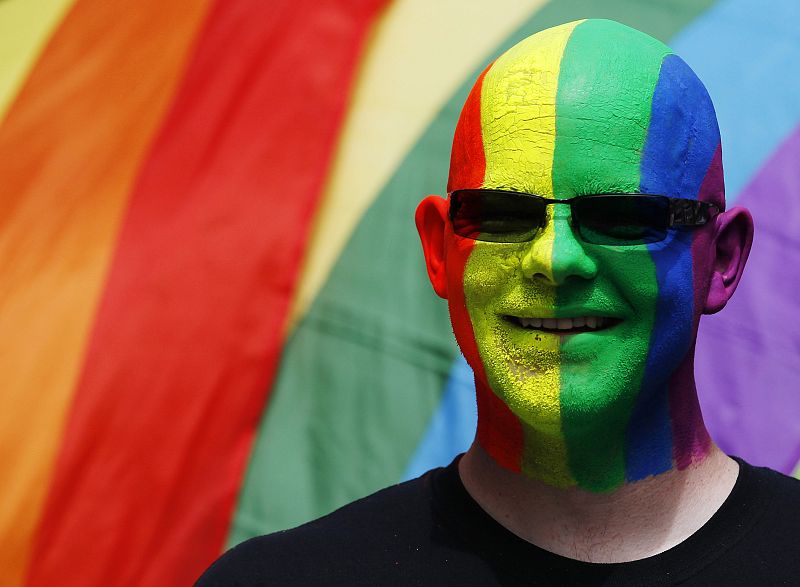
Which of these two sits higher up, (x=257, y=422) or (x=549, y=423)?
(x=549, y=423)

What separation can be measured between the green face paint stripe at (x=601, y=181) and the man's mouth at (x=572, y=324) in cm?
3

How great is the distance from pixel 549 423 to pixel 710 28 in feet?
7.87

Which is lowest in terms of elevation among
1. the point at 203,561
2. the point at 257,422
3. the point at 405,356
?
the point at 203,561

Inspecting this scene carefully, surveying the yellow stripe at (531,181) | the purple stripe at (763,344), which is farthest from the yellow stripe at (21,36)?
the yellow stripe at (531,181)

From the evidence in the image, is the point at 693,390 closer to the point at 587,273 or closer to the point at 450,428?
the point at 587,273

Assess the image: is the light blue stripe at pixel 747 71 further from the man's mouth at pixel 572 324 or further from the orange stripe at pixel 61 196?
the man's mouth at pixel 572 324

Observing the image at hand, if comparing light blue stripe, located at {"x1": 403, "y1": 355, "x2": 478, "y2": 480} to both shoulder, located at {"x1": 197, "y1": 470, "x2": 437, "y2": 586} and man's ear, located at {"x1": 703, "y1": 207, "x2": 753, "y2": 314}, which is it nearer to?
shoulder, located at {"x1": 197, "y1": 470, "x2": 437, "y2": 586}

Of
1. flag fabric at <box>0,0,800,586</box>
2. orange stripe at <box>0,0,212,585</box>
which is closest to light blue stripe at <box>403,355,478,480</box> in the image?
flag fabric at <box>0,0,800,586</box>

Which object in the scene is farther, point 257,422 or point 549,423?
point 257,422

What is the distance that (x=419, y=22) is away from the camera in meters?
4.24

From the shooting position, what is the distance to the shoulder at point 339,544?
1990mm

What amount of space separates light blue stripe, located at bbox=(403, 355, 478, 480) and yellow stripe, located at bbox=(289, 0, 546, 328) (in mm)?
570

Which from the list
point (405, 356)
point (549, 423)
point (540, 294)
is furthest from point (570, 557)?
point (405, 356)

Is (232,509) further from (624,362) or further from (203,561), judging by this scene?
(624,362)
